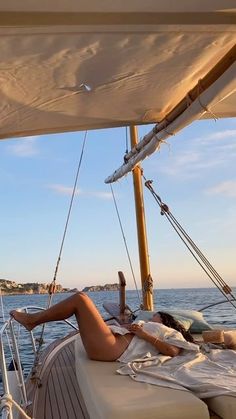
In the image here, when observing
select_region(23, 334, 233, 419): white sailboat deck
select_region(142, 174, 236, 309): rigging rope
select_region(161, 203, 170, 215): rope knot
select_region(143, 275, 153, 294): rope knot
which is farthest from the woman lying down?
select_region(143, 275, 153, 294): rope knot

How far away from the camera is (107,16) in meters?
2.89

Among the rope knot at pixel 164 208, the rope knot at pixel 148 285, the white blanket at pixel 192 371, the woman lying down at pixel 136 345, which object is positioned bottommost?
the white blanket at pixel 192 371

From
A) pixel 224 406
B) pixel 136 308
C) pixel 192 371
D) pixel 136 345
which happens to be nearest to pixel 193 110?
pixel 136 345

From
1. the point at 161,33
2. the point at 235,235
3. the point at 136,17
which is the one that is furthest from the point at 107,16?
the point at 235,235

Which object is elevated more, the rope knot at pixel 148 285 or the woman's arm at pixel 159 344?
the rope knot at pixel 148 285

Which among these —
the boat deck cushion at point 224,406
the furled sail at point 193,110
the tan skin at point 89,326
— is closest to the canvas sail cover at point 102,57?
the furled sail at point 193,110

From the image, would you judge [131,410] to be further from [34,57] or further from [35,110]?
[35,110]

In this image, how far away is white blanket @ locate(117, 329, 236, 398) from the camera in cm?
293

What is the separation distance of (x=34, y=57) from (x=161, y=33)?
0.86 meters

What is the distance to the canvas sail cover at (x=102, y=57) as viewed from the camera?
9.30 ft

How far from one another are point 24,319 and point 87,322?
1.60 feet

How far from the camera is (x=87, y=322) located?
3.87 m

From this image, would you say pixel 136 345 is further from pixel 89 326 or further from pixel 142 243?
pixel 142 243

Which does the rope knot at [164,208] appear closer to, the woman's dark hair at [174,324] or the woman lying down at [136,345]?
the woman's dark hair at [174,324]
